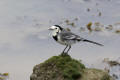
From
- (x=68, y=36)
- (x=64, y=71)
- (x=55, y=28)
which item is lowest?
(x=64, y=71)

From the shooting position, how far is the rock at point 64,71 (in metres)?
12.2

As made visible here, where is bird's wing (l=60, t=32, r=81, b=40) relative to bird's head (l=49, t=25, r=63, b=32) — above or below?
below

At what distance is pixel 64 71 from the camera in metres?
12.2

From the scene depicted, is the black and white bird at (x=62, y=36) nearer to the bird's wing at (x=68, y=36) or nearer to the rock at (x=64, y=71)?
the bird's wing at (x=68, y=36)

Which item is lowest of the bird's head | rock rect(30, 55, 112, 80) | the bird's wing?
rock rect(30, 55, 112, 80)

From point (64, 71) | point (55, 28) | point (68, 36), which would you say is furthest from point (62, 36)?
point (64, 71)

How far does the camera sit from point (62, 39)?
12.3 metres

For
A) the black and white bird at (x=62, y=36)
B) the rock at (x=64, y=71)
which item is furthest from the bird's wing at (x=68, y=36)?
the rock at (x=64, y=71)

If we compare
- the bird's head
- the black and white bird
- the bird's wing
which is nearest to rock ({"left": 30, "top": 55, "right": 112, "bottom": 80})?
the black and white bird

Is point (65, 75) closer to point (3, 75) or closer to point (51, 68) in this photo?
point (51, 68)

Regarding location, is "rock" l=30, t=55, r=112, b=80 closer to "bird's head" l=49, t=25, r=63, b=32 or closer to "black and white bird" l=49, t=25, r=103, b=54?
"black and white bird" l=49, t=25, r=103, b=54

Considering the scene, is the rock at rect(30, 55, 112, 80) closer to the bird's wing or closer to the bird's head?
the bird's wing

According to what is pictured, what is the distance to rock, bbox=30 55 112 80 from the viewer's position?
40.1 feet

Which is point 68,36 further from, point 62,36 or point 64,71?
point 64,71
